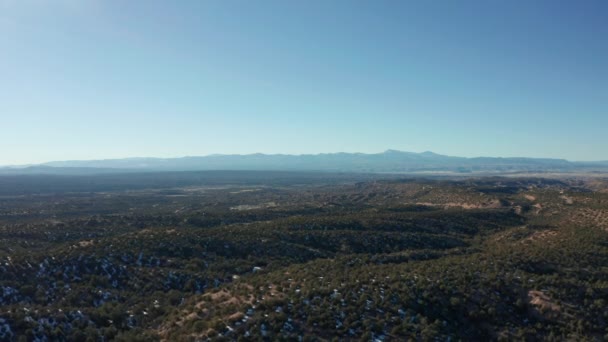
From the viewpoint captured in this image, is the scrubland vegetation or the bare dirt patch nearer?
the scrubland vegetation

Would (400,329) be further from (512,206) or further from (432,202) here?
(432,202)

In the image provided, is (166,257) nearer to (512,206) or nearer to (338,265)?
(338,265)

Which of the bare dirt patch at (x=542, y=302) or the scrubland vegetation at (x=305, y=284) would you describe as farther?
the bare dirt patch at (x=542, y=302)

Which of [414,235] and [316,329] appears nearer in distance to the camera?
[316,329]

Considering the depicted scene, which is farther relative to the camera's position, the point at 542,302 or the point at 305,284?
the point at 305,284

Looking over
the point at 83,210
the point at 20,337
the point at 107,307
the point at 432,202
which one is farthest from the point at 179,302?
the point at 83,210

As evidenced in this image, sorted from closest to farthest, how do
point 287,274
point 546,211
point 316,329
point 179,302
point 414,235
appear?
point 316,329
point 179,302
point 287,274
point 414,235
point 546,211

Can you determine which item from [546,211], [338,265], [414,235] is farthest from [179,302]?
[546,211]

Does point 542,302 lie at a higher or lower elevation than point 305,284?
lower

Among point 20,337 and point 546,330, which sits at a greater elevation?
point 20,337

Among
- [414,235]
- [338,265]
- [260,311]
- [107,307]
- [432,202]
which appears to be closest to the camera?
[260,311]
